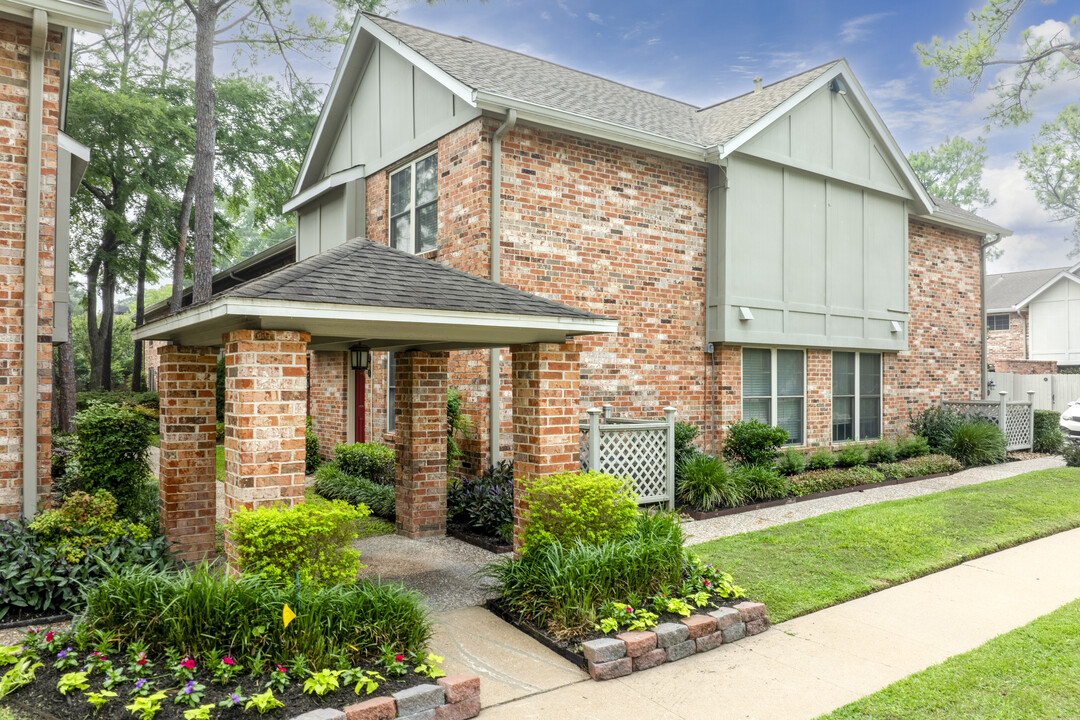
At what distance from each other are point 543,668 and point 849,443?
10.9m

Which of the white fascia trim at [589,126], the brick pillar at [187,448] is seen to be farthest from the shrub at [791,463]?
the brick pillar at [187,448]

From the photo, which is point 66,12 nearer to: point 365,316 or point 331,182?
point 365,316

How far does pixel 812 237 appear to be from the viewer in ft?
42.0

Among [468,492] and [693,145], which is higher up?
[693,145]

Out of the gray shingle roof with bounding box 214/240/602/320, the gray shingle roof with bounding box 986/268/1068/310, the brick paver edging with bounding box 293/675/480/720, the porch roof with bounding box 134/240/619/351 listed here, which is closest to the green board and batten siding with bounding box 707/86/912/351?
the porch roof with bounding box 134/240/619/351

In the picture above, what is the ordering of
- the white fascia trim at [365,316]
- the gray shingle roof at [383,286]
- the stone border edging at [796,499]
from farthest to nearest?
the stone border edging at [796,499] < the gray shingle roof at [383,286] < the white fascia trim at [365,316]

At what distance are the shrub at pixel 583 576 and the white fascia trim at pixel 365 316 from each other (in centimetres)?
182

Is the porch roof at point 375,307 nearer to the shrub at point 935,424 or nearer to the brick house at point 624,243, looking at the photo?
the brick house at point 624,243

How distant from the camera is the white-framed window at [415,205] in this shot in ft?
36.0

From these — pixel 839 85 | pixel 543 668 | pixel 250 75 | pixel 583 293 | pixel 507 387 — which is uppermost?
pixel 250 75

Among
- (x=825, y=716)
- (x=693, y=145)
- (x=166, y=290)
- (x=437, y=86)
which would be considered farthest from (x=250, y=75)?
(x=166, y=290)

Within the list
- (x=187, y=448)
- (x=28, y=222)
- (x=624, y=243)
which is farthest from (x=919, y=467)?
(x=28, y=222)

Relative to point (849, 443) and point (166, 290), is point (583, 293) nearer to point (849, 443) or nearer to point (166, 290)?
point (849, 443)

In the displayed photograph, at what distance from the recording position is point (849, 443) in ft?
44.5
